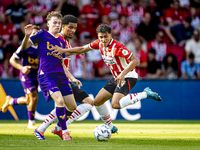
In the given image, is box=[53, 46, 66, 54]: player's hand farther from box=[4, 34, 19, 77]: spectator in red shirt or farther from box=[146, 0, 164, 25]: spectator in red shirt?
box=[146, 0, 164, 25]: spectator in red shirt

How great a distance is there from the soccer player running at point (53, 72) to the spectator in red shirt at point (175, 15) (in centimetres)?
883

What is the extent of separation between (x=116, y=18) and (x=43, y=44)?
8.14m

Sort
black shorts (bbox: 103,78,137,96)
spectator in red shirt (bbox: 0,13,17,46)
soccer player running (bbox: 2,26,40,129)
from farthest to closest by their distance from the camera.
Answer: spectator in red shirt (bbox: 0,13,17,46)
soccer player running (bbox: 2,26,40,129)
black shorts (bbox: 103,78,137,96)

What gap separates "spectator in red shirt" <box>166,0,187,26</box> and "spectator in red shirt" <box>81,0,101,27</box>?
9.83 feet

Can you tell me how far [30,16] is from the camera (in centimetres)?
1364

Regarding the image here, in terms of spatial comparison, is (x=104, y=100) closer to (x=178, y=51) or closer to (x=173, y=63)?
(x=173, y=63)

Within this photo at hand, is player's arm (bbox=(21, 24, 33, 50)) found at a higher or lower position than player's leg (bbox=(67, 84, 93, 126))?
higher

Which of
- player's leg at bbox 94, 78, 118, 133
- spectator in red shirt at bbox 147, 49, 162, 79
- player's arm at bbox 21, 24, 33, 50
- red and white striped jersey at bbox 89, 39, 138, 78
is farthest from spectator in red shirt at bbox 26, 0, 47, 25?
player's arm at bbox 21, 24, 33, 50

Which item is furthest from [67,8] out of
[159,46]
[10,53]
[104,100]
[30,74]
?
[104,100]

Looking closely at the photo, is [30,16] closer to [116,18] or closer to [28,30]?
[116,18]

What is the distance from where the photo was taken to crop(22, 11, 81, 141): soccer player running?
5898 mm

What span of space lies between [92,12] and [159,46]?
3211 mm

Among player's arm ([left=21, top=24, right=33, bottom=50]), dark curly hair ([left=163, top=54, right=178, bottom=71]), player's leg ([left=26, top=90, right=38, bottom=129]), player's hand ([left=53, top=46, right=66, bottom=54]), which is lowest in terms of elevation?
player's leg ([left=26, top=90, right=38, bottom=129])

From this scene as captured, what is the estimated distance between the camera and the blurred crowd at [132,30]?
12.3 metres
